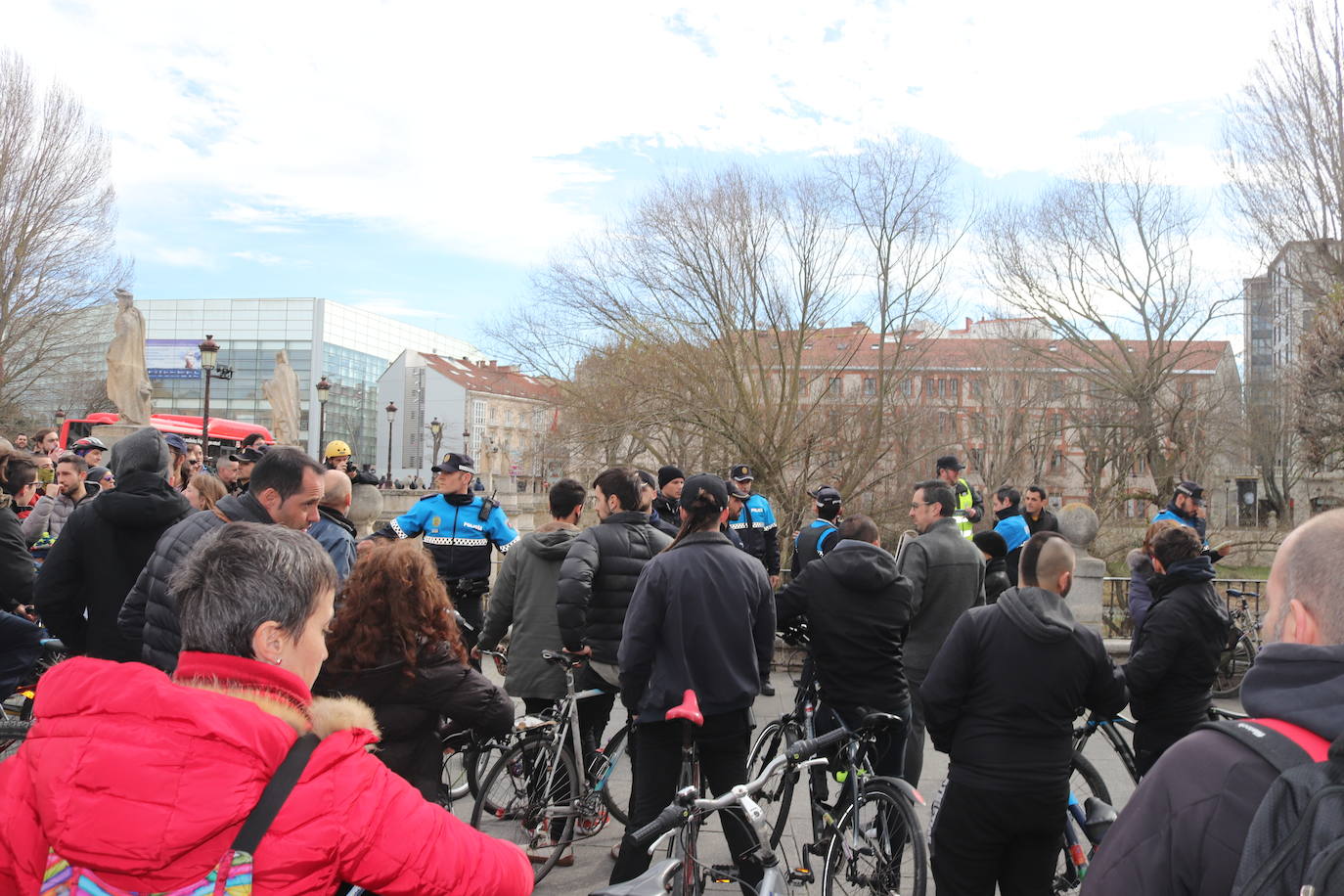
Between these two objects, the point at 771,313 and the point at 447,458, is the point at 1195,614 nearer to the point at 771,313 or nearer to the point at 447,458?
the point at 447,458

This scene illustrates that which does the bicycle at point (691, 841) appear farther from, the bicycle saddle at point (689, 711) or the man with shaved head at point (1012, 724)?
the man with shaved head at point (1012, 724)

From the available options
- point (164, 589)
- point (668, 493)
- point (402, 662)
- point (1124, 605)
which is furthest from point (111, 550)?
point (1124, 605)

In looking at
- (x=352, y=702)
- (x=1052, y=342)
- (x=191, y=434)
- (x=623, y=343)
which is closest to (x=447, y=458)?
(x=352, y=702)

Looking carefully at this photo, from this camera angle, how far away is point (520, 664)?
600 cm

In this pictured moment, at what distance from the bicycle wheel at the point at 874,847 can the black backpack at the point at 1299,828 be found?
303cm

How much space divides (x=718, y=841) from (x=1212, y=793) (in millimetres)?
4305

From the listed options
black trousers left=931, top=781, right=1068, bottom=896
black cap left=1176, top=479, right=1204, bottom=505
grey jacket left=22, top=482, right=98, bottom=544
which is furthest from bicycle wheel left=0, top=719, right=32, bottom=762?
black cap left=1176, top=479, right=1204, bottom=505

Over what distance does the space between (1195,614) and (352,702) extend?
14.2 ft

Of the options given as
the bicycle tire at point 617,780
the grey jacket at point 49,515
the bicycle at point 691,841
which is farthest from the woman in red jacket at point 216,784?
the grey jacket at point 49,515

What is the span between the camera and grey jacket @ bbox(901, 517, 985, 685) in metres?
6.10

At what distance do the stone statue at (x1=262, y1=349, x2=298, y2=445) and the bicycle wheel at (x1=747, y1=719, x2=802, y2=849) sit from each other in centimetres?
3131

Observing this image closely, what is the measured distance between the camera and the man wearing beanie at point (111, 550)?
4672 mm

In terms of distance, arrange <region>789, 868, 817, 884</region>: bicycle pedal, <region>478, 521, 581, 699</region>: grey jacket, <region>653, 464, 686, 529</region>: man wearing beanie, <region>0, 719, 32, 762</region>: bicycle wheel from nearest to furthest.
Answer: <region>789, 868, 817, 884</region>: bicycle pedal < <region>0, 719, 32, 762</region>: bicycle wheel < <region>478, 521, 581, 699</region>: grey jacket < <region>653, 464, 686, 529</region>: man wearing beanie

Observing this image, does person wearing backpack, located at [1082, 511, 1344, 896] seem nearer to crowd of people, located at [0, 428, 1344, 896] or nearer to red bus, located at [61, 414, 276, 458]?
crowd of people, located at [0, 428, 1344, 896]
